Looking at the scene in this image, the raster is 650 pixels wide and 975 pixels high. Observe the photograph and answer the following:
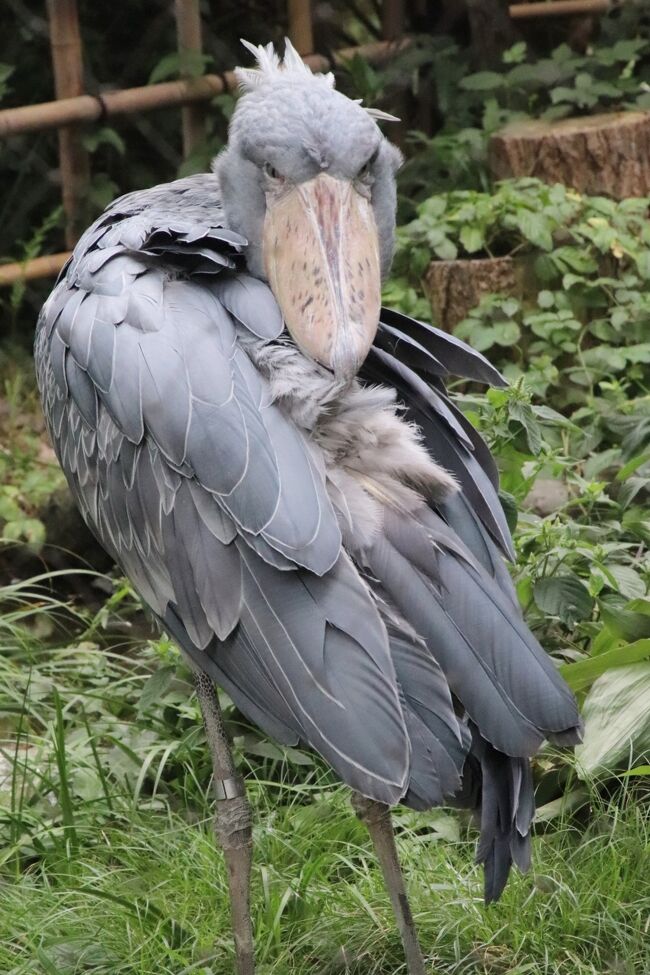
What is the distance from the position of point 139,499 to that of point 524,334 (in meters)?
2.43

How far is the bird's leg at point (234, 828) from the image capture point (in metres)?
2.30

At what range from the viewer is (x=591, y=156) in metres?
4.74

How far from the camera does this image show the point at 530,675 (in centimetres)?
196

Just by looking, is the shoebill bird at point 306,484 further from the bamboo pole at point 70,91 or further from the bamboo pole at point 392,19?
the bamboo pole at point 392,19

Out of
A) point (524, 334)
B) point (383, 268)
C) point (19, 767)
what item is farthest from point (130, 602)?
point (383, 268)

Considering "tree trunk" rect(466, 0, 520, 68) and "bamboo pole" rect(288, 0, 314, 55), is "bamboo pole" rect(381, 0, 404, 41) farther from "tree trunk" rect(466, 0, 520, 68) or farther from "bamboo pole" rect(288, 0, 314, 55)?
"bamboo pole" rect(288, 0, 314, 55)

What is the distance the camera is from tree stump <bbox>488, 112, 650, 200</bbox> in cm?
473

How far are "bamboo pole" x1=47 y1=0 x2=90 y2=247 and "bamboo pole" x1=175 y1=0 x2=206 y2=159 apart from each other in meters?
0.35

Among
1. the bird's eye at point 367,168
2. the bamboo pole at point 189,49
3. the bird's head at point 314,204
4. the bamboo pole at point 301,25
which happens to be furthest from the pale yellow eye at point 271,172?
the bamboo pole at point 301,25

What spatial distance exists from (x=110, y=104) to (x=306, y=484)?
276 cm

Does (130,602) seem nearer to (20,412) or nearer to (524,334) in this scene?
(20,412)

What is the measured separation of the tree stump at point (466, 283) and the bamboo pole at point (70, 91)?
1131 mm

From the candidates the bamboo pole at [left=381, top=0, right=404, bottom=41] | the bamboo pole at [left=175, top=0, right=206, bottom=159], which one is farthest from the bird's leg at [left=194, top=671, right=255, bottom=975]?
the bamboo pole at [left=381, top=0, right=404, bottom=41]

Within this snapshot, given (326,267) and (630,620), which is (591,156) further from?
(326,267)
